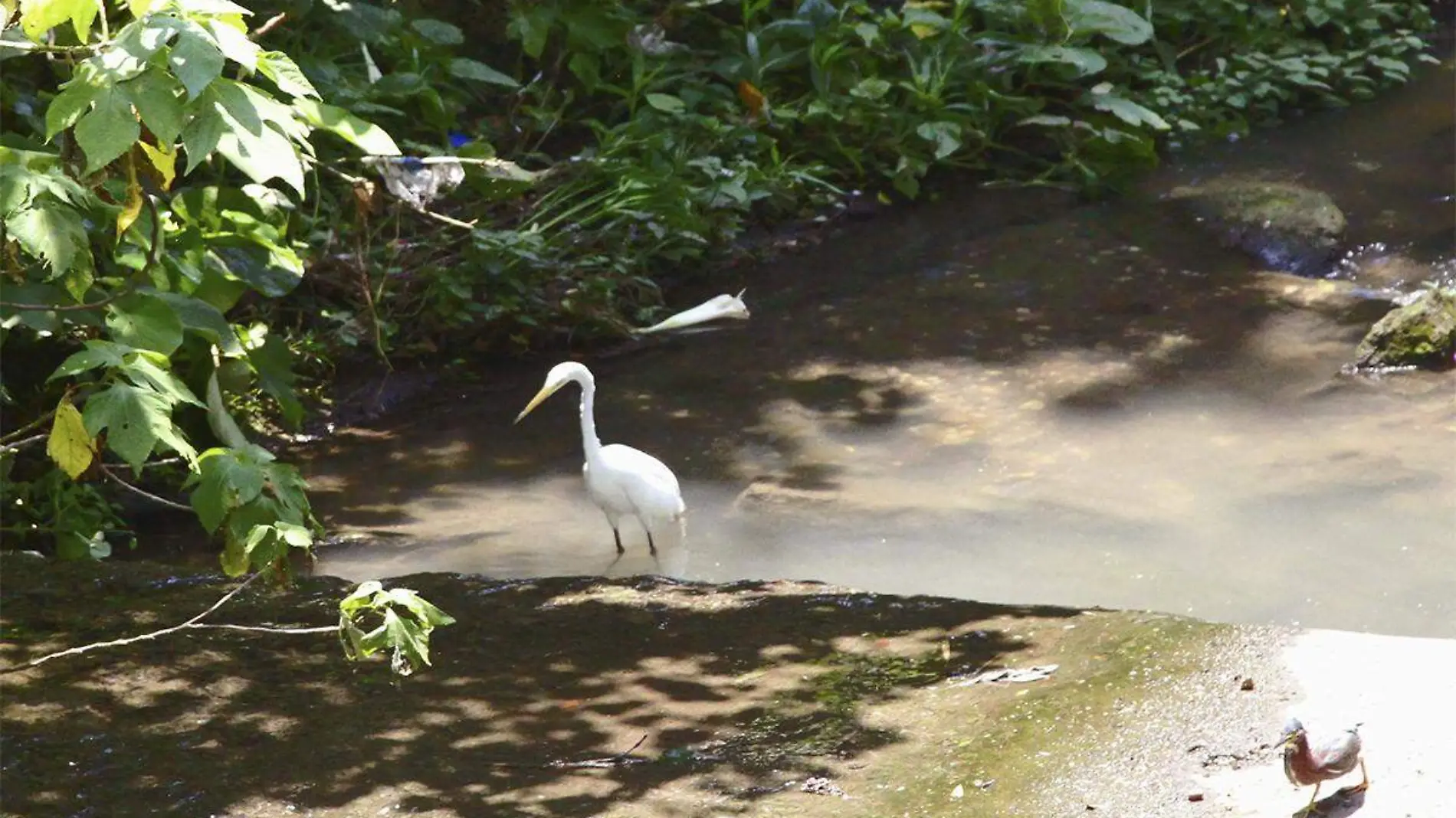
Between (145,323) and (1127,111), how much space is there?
6.71 meters

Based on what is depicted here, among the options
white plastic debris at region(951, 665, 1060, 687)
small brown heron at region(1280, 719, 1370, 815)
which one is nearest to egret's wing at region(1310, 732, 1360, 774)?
small brown heron at region(1280, 719, 1370, 815)

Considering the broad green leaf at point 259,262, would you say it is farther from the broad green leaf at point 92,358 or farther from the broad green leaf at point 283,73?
the broad green leaf at point 283,73

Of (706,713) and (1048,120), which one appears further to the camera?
(1048,120)

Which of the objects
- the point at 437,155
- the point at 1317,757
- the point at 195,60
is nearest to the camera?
the point at 195,60

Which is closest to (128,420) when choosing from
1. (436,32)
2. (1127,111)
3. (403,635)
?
(403,635)

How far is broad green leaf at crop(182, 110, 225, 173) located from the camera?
2.69m

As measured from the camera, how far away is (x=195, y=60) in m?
2.61

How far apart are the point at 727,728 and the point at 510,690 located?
2.10 feet

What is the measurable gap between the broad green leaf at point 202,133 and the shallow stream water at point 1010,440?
3.40 meters

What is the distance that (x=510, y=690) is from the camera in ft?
15.1

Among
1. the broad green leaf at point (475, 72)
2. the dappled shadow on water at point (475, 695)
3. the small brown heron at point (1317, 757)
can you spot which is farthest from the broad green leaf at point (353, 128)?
the broad green leaf at point (475, 72)

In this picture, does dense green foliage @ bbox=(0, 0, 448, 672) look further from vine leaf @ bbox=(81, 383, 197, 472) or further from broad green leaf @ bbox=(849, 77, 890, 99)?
broad green leaf @ bbox=(849, 77, 890, 99)

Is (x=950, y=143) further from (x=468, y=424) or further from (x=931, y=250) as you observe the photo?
(x=468, y=424)

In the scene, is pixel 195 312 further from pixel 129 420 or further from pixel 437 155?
pixel 437 155
